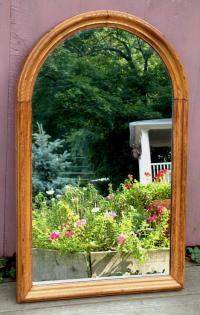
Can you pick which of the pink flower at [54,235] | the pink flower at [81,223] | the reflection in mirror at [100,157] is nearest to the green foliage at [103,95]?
the reflection in mirror at [100,157]

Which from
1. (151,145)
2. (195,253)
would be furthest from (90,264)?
(195,253)

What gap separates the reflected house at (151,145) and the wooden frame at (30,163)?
0.13ft

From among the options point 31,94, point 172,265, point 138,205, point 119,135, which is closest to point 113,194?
point 138,205

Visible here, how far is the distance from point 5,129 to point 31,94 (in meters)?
0.36

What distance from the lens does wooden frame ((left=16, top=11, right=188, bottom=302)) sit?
203cm

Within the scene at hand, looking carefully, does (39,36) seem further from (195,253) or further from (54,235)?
(195,253)

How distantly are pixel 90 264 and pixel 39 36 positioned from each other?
46.0 inches

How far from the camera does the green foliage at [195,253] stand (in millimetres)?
2576

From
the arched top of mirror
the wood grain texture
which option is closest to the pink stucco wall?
the wood grain texture

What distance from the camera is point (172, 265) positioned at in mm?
2203

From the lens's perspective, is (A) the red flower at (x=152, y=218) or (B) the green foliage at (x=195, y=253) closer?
(A) the red flower at (x=152, y=218)

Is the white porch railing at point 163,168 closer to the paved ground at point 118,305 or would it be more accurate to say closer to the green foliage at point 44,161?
the green foliage at point 44,161

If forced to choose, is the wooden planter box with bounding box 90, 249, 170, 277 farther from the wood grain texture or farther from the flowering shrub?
the wood grain texture

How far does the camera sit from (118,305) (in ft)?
6.75
